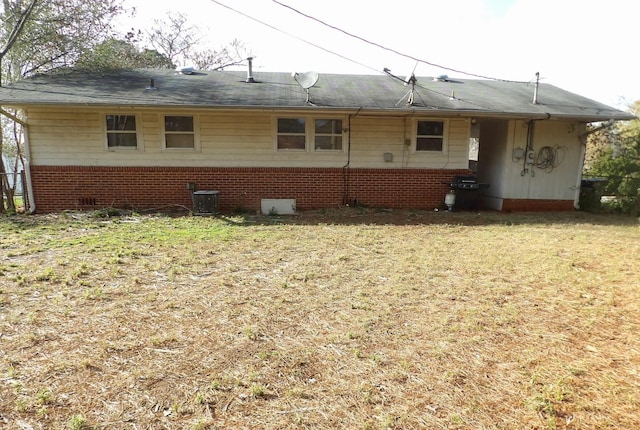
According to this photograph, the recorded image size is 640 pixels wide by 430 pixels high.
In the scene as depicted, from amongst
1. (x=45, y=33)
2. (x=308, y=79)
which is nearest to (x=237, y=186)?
(x=308, y=79)

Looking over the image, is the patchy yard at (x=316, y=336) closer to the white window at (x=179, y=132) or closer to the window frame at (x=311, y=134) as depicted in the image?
the white window at (x=179, y=132)

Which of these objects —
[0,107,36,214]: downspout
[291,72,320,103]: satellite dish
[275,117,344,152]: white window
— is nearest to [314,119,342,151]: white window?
[275,117,344,152]: white window

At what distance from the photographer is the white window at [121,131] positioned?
954 centimetres

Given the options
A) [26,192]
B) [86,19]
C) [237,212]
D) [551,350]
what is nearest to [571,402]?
[551,350]

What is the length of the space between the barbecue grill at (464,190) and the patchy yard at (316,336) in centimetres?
393

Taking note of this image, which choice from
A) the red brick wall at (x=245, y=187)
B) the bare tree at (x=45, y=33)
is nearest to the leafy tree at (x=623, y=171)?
the red brick wall at (x=245, y=187)

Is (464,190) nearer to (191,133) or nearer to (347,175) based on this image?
(347,175)

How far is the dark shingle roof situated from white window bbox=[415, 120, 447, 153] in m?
0.58

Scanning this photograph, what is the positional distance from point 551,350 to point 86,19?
15.6m

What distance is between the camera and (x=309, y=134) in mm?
10055

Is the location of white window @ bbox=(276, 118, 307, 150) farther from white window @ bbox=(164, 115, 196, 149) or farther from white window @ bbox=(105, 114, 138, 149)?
white window @ bbox=(105, 114, 138, 149)

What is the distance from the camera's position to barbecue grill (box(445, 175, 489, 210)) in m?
10.1

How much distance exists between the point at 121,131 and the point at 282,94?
428 cm

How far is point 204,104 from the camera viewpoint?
28.8 feet
